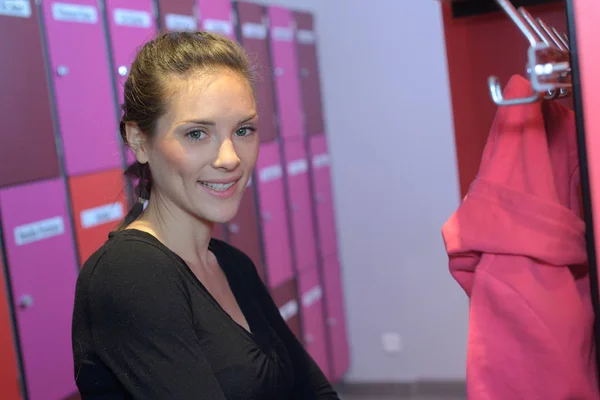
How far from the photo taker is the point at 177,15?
9.64ft

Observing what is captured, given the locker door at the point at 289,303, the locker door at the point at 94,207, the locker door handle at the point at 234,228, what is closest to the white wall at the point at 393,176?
the locker door at the point at 289,303

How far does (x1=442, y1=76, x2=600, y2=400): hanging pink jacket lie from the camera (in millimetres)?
1187

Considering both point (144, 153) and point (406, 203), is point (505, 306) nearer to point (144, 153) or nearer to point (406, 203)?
point (144, 153)

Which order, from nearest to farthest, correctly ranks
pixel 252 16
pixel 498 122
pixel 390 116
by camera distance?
pixel 498 122, pixel 252 16, pixel 390 116

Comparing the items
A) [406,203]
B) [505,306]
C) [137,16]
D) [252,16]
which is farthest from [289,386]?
[406,203]

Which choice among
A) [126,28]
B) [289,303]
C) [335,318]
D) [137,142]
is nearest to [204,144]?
[137,142]

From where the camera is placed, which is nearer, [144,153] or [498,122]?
[498,122]

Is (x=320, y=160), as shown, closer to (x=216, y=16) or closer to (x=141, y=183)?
(x=216, y=16)

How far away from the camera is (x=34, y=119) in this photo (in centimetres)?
221

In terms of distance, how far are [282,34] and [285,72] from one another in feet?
0.63

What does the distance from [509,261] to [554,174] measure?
0.21 metres

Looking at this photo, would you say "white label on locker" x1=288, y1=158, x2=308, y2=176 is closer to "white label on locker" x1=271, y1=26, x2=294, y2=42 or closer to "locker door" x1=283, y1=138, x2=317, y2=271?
"locker door" x1=283, y1=138, x2=317, y2=271

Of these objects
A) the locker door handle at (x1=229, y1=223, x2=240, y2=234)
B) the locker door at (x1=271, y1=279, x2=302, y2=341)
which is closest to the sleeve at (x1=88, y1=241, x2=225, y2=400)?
the locker door handle at (x1=229, y1=223, x2=240, y2=234)

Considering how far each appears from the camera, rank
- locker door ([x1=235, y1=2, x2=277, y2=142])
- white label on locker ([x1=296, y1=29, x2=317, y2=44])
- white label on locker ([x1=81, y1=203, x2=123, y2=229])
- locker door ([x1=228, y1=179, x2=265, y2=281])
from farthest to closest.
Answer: white label on locker ([x1=296, y1=29, x2=317, y2=44]) → locker door ([x1=235, y1=2, x2=277, y2=142]) → locker door ([x1=228, y1=179, x2=265, y2=281]) → white label on locker ([x1=81, y1=203, x2=123, y2=229])
